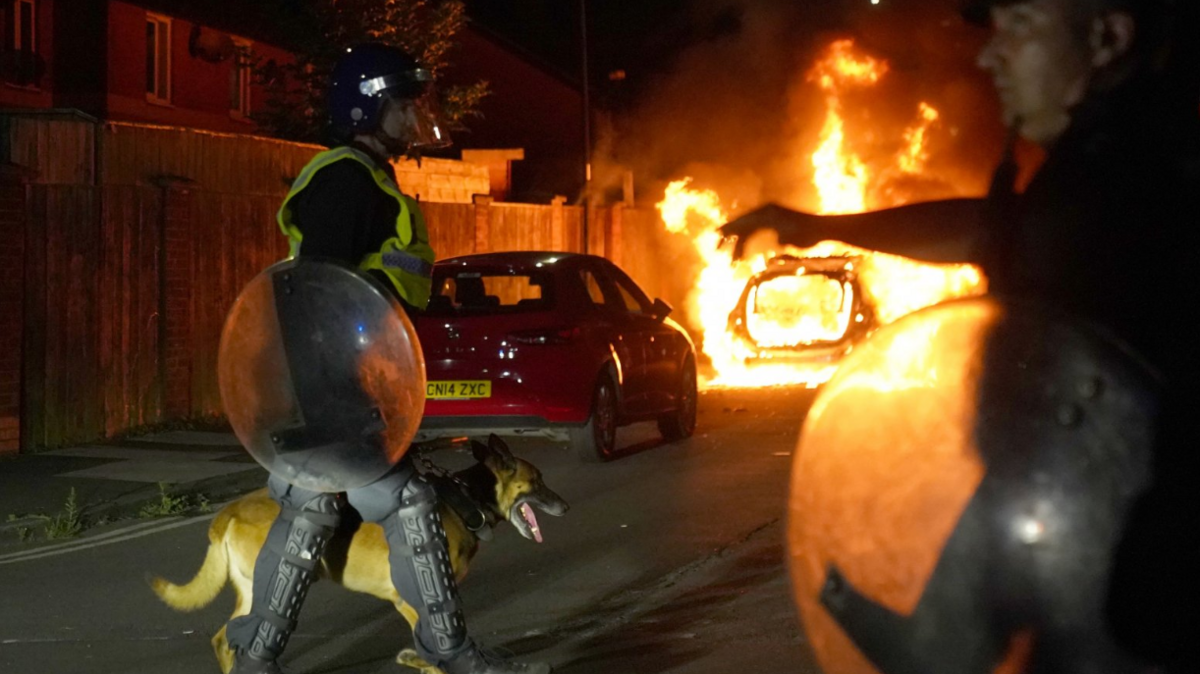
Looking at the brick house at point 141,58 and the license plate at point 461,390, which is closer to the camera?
the license plate at point 461,390

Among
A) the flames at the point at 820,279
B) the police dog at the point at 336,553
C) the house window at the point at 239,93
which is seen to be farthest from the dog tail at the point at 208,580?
the house window at the point at 239,93

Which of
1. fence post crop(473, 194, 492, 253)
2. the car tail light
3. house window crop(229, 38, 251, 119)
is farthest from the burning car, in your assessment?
house window crop(229, 38, 251, 119)

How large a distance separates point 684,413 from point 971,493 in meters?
12.6

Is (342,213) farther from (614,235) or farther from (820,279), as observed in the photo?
(614,235)

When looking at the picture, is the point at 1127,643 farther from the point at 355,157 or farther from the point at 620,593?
the point at 620,593

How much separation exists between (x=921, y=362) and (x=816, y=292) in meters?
16.9

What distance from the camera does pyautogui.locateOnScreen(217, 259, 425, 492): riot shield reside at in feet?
14.0

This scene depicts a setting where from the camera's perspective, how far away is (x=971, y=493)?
75.7 inches

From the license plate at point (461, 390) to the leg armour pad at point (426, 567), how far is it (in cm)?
738

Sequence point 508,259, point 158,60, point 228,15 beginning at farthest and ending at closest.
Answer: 1. point 228,15
2. point 158,60
3. point 508,259

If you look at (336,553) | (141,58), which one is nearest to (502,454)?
(336,553)

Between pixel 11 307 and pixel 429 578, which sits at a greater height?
pixel 11 307

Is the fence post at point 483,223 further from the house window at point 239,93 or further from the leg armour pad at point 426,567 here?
the leg armour pad at point 426,567

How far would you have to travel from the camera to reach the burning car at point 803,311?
17953 millimetres
